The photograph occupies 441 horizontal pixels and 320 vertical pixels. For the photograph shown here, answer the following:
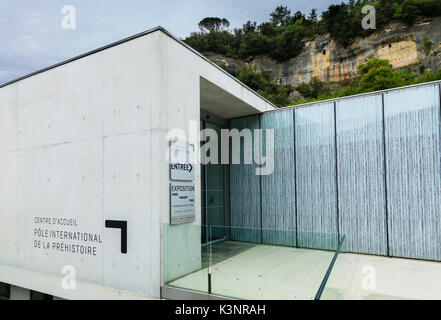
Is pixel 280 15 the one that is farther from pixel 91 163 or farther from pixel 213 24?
pixel 91 163

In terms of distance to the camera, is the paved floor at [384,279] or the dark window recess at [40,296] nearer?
the paved floor at [384,279]

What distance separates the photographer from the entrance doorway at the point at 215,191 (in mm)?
8969

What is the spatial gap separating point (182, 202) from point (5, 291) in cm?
644

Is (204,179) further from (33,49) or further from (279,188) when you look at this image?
(33,49)

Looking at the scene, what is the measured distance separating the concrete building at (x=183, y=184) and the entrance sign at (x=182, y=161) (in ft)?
0.11

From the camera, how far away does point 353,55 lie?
39.4m

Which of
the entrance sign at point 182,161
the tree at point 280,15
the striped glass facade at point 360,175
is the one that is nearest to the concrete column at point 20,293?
the entrance sign at point 182,161

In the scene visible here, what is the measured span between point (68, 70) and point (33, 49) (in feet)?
15.2

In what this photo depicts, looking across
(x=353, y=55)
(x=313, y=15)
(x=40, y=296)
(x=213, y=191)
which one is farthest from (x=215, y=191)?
(x=313, y=15)

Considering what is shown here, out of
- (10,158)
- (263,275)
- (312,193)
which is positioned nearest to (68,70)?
(10,158)

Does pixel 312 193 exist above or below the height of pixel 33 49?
below

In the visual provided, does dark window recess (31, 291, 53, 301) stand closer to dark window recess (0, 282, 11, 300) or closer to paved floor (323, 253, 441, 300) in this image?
dark window recess (0, 282, 11, 300)

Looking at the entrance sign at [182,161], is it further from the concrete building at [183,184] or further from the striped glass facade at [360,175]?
the striped glass facade at [360,175]

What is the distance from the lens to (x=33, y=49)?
32.5 feet
